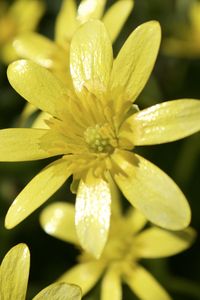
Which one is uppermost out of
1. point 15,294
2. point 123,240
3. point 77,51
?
point 77,51

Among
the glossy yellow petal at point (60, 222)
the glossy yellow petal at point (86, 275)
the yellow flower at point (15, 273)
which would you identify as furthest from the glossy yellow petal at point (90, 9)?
the yellow flower at point (15, 273)

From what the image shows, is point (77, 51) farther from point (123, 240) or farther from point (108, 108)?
point (123, 240)

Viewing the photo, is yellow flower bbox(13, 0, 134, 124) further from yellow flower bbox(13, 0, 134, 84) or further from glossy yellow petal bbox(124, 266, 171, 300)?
glossy yellow petal bbox(124, 266, 171, 300)

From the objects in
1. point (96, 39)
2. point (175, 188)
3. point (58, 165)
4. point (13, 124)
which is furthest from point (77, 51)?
point (13, 124)

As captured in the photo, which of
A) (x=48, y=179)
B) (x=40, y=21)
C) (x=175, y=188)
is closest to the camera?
(x=175, y=188)

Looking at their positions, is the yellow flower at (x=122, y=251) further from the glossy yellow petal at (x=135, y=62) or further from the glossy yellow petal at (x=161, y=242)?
the glossy yellow petal at (x=135, y=62)

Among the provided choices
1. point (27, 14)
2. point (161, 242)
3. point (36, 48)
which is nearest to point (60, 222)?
point (161, 242)

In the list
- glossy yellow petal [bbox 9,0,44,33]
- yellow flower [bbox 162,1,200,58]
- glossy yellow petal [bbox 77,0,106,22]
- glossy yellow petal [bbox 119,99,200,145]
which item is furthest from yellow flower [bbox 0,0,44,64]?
glossy yellow petal [bbox 119,99,200,145]
